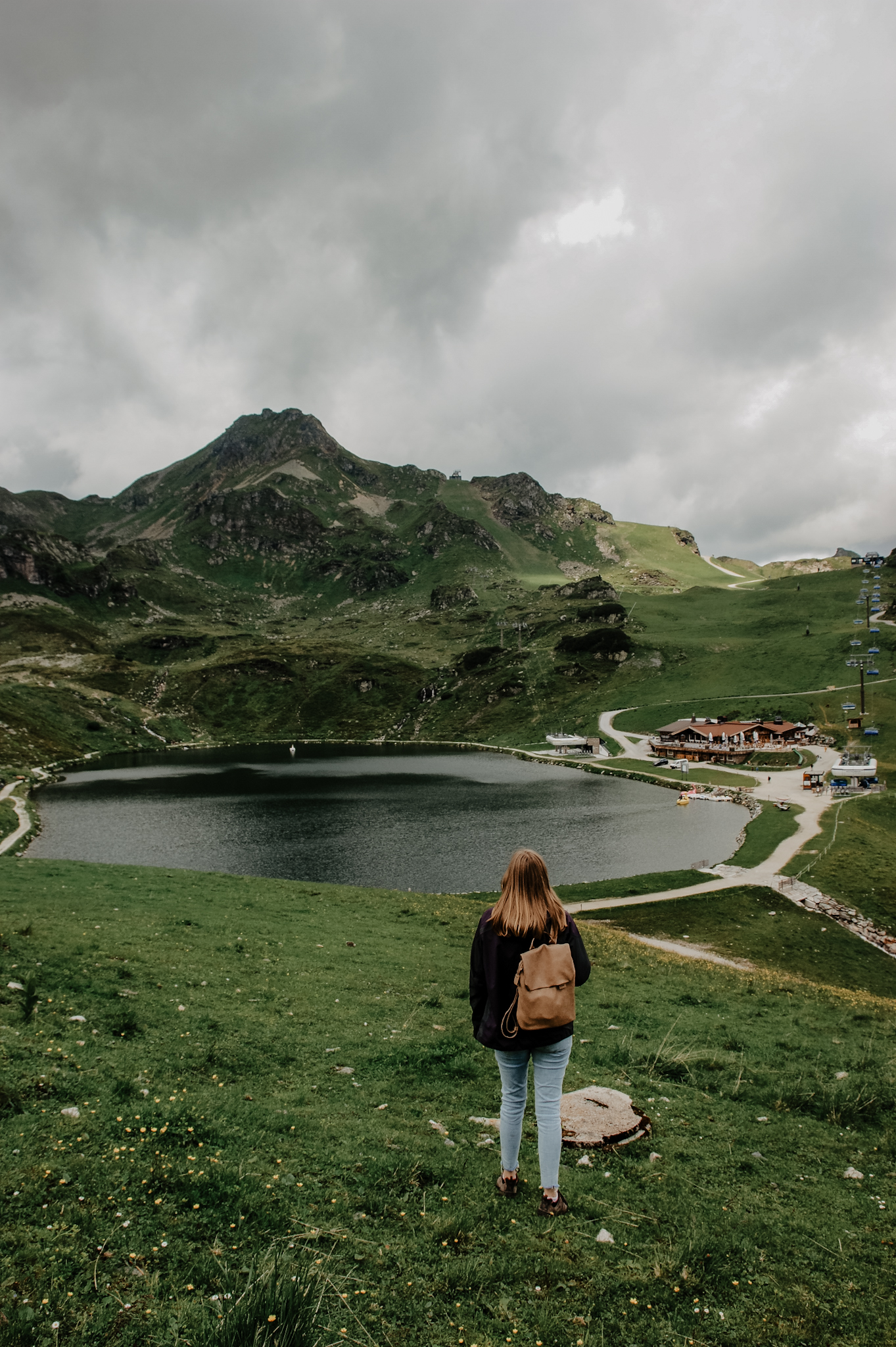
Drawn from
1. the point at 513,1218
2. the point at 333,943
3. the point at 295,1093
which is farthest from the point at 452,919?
the point at 513,1218

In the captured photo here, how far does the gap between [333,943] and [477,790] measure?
74.4m

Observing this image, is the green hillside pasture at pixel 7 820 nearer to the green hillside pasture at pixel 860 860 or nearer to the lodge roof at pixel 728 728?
the green hillside pasture at pixel 860 860

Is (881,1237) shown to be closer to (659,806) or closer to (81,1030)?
(81,1030)

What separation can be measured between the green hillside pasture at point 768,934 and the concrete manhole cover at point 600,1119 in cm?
2368

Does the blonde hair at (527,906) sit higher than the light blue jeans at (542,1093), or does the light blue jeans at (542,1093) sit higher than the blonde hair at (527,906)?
the blonde hair at (527,906)

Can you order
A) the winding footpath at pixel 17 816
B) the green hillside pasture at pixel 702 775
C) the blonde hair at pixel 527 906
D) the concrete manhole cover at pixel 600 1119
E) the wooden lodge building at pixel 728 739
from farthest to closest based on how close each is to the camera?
the wooden lodge building at pixel 728 739 < the green hillside pasture at pixel 702 775 < the winding footpath at pixel 17 816 < the concrete manhole cover at pixel 600 1119 < the blonde hair at pixel 527 906

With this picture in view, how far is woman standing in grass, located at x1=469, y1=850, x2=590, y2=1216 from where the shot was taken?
7.83 metres


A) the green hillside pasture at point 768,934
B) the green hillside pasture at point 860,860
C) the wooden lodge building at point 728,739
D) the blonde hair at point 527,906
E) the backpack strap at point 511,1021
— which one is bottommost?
the green hillside pasture at point 768,934

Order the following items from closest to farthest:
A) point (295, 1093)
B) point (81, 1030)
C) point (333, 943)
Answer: point (295, 1093) → point (81, 1030) → point (333, 943)

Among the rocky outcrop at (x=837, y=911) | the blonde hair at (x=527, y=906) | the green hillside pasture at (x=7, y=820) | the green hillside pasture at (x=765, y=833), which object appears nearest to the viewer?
the blonde hair at (x=527, y=906)

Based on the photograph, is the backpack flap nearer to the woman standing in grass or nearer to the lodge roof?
the woman standing in grass

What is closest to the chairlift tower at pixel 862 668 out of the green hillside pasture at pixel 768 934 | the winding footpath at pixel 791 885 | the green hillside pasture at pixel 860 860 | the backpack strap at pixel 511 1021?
the winding footpath at pixel 791 885

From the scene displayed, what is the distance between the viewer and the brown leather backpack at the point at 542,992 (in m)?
7.61

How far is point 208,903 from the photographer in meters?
32.2
